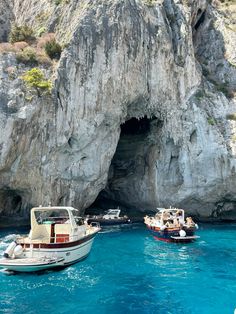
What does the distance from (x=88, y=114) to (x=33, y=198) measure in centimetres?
1031

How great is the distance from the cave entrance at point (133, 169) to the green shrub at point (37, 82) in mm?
15142

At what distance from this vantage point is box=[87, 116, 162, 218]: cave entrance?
4675 cm

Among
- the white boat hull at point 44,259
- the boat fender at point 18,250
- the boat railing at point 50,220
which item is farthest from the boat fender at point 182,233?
the boat fender at point 18,250

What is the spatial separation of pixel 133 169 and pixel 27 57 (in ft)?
64.1

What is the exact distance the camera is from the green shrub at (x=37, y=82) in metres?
35.9

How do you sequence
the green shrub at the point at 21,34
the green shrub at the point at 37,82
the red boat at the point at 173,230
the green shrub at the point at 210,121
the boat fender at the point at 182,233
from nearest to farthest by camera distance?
1. the boat fender at the point at 182,233
2. the red boat at the point at 173,230
3. the green shrub at the point at 37,82
4. the green shrub at the point at 21,34
5. the green shrub at the point at 210,121

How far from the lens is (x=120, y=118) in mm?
41750

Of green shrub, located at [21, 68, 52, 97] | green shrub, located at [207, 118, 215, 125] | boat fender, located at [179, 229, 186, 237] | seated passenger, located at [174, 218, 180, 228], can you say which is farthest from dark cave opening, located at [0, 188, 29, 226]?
green shrub, located at [207, 118, 215, 125]

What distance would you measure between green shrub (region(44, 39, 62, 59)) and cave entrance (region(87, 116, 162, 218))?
14051mm

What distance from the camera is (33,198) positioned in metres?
38.0

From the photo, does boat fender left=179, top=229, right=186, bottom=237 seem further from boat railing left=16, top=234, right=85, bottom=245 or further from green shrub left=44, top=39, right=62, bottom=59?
green shrub left=44, top=39, right=62, bottom=59

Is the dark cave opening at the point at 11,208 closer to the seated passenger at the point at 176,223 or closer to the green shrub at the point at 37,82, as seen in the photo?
the green shrub at the point at 37,82

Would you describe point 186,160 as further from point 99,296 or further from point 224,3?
point 224,3

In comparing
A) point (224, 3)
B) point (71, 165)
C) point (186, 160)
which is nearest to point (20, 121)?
point (71, 165)
